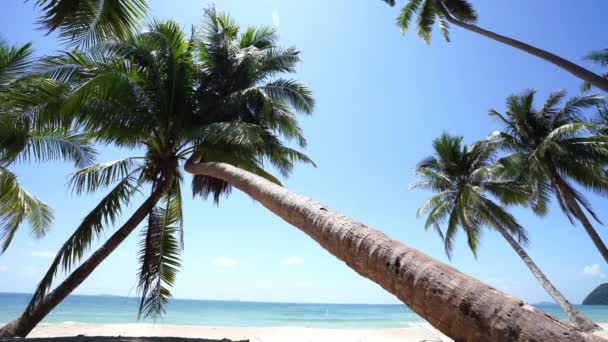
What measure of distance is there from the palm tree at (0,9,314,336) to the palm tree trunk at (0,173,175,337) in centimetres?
2

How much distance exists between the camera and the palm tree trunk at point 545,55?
7.46 m

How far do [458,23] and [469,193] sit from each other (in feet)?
25.3

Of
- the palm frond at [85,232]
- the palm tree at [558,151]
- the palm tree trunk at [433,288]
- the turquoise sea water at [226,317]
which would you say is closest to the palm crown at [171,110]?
the palm frond at [85,232]

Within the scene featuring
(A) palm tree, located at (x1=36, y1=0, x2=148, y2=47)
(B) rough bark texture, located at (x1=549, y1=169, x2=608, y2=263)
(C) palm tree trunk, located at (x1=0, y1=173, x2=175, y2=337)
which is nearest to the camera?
(A) palm tree, located at (x1=36, y1=0, x2=148, y2=47)

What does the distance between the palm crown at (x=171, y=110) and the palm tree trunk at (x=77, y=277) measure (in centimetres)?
21

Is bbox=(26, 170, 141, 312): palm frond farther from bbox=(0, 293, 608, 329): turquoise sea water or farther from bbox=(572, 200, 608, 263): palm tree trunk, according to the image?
bbox=(572, 200, 608, 263): palm tree trunk

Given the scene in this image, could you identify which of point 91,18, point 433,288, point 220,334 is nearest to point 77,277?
point 91,18

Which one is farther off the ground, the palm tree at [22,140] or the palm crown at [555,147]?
the palm crown at [555,147]

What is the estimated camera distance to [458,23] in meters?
10.4

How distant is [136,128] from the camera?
299 inches

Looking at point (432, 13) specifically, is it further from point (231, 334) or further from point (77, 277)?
point (231, 334)

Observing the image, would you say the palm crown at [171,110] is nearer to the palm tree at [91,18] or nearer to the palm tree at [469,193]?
the palm tree at [91,18]

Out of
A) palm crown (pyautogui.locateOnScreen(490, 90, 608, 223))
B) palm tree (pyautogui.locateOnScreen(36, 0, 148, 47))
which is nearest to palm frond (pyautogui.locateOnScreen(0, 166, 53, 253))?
palm tree (pyautogui.locateOnScreen(36, 0, 148, 47))

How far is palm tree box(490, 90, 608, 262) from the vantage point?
41.8 feet
